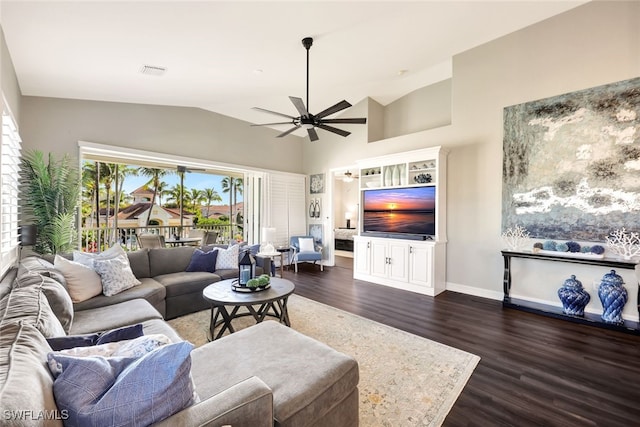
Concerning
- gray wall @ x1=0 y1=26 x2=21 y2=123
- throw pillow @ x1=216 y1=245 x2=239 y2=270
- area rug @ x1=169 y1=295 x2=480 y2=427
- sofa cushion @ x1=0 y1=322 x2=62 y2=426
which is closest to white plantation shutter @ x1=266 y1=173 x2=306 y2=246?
throw pillow @ x1=216 y1=245 x2=239 y2=270

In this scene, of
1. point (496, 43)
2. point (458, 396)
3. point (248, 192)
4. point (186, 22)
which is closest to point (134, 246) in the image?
point (248, 192)

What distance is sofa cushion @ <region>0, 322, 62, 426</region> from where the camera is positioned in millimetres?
771

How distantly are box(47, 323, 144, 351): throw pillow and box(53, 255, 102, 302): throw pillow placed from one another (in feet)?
5.76

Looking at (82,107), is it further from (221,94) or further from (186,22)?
(186,22)

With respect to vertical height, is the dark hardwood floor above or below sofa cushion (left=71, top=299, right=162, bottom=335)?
below

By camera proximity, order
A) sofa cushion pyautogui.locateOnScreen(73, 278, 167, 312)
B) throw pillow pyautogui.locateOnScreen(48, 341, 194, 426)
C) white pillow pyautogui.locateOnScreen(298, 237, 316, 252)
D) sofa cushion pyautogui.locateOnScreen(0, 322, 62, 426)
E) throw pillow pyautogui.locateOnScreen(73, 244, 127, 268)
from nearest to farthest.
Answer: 1. sofa cushion pyautogui.locateOnScreen(0, 322, 62, 426)
2. throw pillow pyautogui.locateOnScreen(48, 341, 194, 426)
3. sofa cushion pyautogui.locateOnScreen(73, 278, 167, 312)
4. throw pillow pyautogui.locateOnScreen(73, 244, 127, 268)
5. white pillow pyautogui.locateOnScreen(298, 237, 316, 252)

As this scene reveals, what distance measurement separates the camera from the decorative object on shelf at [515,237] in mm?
3982

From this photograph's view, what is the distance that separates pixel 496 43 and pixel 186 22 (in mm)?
4388

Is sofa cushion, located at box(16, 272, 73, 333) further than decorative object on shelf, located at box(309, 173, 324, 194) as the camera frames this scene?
No

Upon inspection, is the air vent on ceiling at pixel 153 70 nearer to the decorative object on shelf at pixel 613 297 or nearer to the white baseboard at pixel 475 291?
the white baseboard at pixel 475 291

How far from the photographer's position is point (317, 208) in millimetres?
7082

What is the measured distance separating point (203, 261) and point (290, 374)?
3000 mm

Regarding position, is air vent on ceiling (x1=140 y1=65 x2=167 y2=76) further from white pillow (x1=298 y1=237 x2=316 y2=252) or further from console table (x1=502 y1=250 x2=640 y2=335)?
console table (x1=502 y1=250 x2=640 y2=335)

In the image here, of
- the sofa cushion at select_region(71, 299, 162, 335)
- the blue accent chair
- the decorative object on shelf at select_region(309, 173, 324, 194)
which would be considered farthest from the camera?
the decorative object on shelf at select_region(309, 173, 324, 194)
